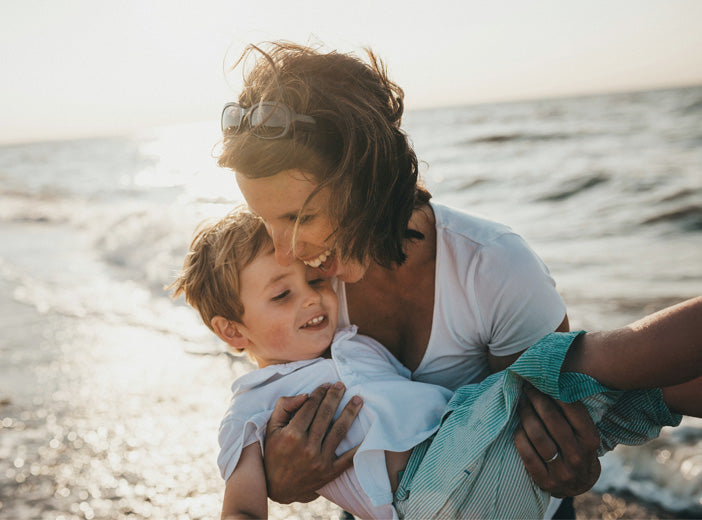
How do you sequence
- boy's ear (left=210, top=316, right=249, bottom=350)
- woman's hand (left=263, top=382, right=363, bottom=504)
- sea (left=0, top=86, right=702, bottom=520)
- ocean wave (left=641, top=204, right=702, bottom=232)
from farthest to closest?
ocean wave (left=641, top=204, right=702, bottom=232), sea (left=0, top=86, right=702, bottom=520), boy's ear (left=210, top=316, right=249, bottom=350), woman's hand (left=263, top=382, right=363, bottom=504)

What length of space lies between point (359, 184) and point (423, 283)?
0.53 metres

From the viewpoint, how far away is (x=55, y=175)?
2928 centimetres

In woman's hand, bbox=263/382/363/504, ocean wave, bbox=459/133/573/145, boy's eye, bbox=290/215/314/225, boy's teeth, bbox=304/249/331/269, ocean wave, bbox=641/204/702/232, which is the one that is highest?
boy's eye, bbox=290/215/314/225

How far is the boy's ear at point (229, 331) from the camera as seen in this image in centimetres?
251

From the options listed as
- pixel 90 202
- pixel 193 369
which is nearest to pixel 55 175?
pixel 90 202

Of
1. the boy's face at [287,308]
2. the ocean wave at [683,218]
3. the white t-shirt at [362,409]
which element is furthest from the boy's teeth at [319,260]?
the ocean wave at [683,218]

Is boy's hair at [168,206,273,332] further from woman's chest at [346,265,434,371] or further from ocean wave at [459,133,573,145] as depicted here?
ocean wave at [459,133,573,145]

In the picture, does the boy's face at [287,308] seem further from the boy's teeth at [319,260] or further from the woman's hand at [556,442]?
the woman's hand at [556,442]

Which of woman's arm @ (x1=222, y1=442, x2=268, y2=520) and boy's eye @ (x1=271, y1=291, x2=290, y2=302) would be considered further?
boy's eye @ (x1=271, y1=291, x2=290, y2=302)

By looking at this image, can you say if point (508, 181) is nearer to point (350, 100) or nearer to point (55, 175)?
point (350, 100)

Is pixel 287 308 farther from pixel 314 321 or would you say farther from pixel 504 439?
pixel 504 439

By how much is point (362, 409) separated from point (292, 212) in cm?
75

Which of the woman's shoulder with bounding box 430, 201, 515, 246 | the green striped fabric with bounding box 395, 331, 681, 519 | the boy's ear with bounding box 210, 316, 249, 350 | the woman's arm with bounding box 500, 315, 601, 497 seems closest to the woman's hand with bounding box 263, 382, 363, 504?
the green striped fabric with bounding box 395, 331, 681, 519

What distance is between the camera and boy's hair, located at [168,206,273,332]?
2.37m
